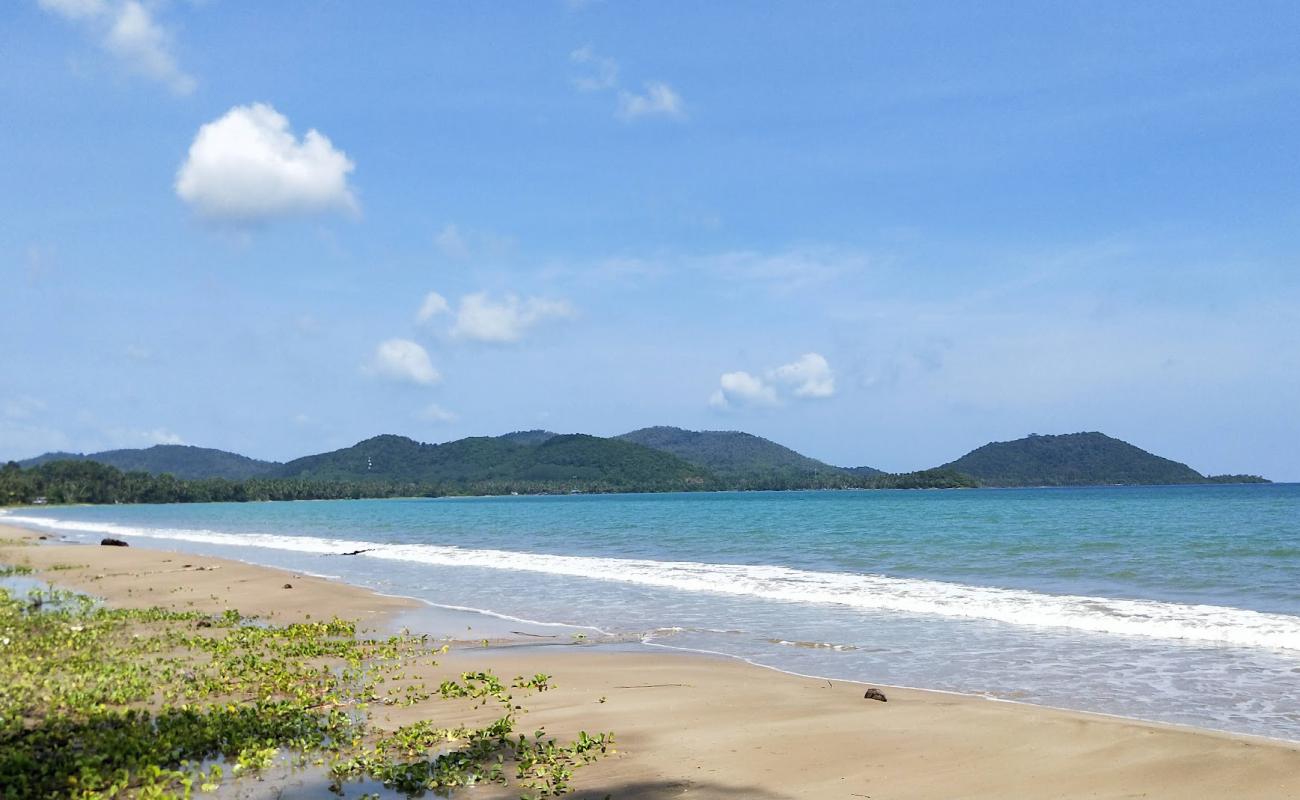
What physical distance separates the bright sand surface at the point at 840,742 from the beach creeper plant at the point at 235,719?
0.53 meters

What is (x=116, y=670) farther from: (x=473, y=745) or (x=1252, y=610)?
(x=1252, y=610)

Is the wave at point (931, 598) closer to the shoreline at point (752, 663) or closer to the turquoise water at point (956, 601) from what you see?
the turquoise water at point (956, 601)

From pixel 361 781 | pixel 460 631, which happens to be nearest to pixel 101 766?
pixel 361 781

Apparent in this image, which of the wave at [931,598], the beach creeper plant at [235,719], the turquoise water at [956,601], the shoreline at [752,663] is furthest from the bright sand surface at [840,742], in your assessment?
the wave at [931,598]

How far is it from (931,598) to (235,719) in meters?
17.6

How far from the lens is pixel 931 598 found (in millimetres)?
22578

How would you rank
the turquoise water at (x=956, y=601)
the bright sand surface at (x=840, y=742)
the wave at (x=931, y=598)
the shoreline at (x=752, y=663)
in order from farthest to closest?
1. the wave at (x=931, y=598)
2. the turquoise water at (x=956, y=601)
3. the shoreline at (x=752, y=663)
4. the bright sand surface at (x=840, y=742)

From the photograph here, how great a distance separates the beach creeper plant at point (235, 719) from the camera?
7.93 meters

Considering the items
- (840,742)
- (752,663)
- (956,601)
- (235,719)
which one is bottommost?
(752,663)

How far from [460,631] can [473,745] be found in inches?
391

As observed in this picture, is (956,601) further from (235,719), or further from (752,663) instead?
(235,719)

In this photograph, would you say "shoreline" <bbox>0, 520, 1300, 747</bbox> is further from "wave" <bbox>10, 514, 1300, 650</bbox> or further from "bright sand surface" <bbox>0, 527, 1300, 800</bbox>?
"wave" <bbox>10, 514, 1300, 650</bbox>

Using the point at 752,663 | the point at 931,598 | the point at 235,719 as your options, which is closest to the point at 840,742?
the point at 752,663

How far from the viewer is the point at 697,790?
305 inches
